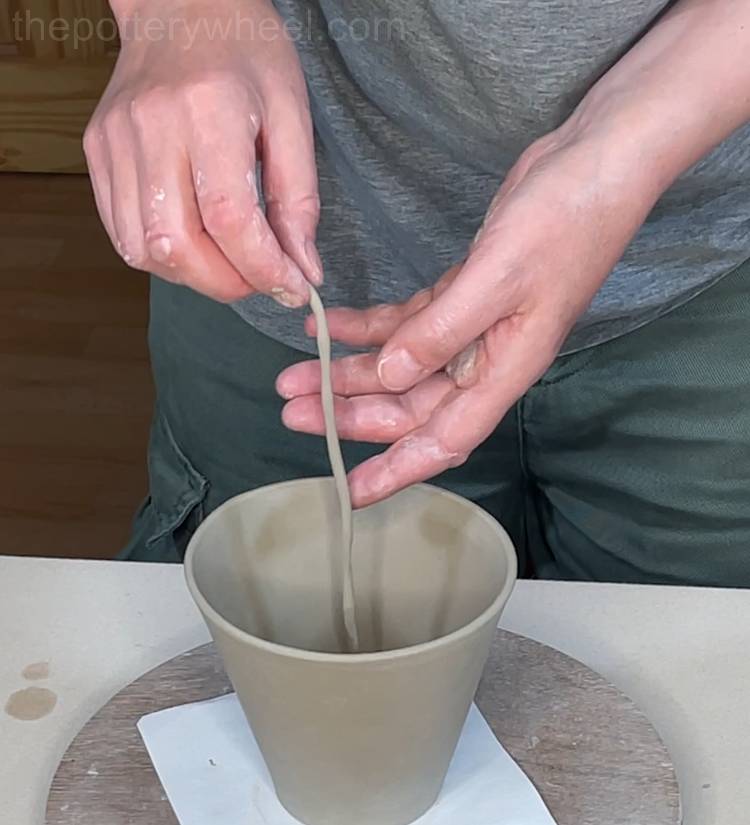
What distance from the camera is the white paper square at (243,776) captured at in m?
0.52

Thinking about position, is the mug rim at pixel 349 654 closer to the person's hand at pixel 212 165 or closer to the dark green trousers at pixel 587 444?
the person's hand at pixel 212 165

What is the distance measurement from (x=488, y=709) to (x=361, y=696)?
0.42ft

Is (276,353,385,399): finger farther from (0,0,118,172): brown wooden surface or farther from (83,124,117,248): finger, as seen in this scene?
(0,0,118,172): brown wooden surface

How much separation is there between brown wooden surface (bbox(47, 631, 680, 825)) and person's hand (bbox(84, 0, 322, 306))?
0.59 feet

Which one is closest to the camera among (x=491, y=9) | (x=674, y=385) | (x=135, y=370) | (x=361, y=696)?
(x=361, y=696)

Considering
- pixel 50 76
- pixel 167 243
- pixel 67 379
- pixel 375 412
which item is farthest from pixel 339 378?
pixel 50 76

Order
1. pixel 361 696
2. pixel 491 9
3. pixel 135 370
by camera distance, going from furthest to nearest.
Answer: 1. pixel 135 370
2. pixel 491 9
3. pixel 361 696

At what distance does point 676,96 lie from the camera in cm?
54

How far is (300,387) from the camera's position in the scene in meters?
0.59

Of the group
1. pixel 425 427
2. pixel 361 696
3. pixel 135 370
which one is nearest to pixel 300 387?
pixel 425 427

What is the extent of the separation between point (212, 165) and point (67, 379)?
53.7 inches

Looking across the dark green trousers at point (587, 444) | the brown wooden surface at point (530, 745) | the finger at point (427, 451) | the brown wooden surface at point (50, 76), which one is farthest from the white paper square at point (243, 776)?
the brown wooden surface at point (50, 76)

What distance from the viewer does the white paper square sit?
52 cm

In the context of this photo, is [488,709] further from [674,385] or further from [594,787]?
[674,385]
